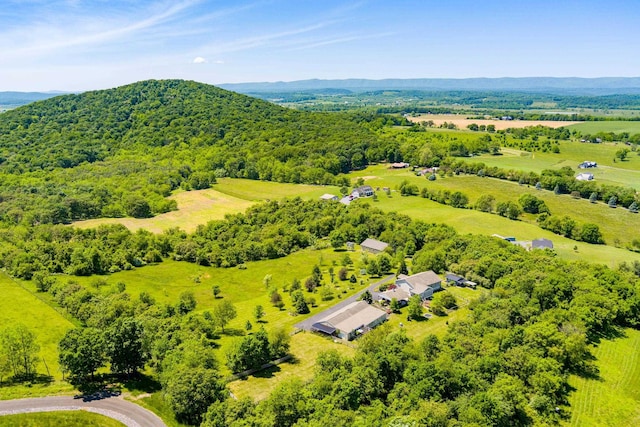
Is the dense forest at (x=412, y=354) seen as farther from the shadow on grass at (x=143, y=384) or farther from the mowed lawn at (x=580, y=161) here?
the mowed lawn at (x=580, y=161)

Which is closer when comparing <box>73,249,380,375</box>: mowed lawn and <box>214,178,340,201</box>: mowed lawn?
<box>73,249,380,375</box>: mowed lawn

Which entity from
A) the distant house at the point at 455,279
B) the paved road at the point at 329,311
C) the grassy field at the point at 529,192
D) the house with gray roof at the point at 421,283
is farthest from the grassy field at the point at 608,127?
the paved road at the point at 329,311

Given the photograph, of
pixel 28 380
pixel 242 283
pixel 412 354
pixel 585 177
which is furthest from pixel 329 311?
pixel 585 177

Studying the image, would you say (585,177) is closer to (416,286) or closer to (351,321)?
(416,286)

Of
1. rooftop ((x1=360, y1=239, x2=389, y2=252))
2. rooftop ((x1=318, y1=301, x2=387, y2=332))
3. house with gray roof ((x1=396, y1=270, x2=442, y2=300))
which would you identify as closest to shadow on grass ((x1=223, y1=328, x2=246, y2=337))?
rooftop ((x1=318, y1=301, x2=387, y2=332))

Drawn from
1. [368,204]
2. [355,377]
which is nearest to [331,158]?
[368,204]

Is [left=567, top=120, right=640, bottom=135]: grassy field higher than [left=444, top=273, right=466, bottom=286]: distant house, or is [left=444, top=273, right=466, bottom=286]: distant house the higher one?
[left=567, top=120, right=640, bottom=135]: grassy field

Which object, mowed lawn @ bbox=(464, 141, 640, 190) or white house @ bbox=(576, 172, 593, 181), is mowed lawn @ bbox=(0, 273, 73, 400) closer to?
white house @ bbox=(576, 172, 593, 181)
